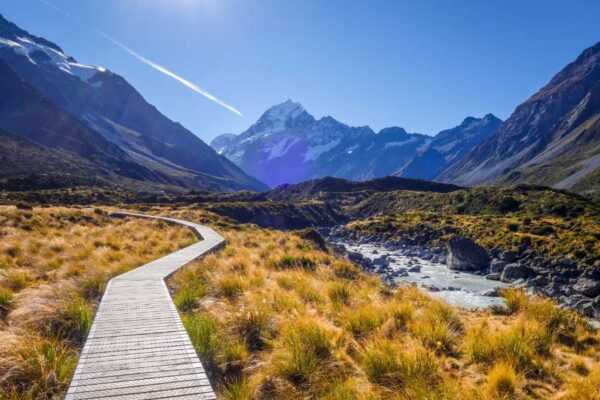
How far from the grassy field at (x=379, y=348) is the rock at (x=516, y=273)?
760 inches

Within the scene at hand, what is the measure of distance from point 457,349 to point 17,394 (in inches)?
265

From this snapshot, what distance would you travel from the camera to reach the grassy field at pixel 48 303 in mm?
5188

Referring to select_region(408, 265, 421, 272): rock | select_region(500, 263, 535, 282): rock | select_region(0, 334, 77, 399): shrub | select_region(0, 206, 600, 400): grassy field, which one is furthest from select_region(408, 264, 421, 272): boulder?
select_region(0, 334, 77, 399): shrub

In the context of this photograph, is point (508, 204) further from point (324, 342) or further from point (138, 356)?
point (138, 356)

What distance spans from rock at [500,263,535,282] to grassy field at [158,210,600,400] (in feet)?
63.3

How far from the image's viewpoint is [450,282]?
26375 millimetres

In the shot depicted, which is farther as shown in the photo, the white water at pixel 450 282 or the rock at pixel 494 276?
the rock at pixel 494 276

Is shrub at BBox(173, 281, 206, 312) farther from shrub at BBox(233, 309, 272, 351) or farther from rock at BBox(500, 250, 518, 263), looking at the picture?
rock at BBox(500, 250, 518, 263)

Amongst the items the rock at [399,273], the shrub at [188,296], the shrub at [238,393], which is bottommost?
the rock at [399,273]

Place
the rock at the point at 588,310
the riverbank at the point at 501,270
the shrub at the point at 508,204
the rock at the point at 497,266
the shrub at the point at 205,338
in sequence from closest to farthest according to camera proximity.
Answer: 1. the shrub at the point at 205,338
2. the rock at the point at 588,310
3. the riverbank at the point at 501,270
4. the rock at the point at 497,266
5. the shrub at the point at 508,204

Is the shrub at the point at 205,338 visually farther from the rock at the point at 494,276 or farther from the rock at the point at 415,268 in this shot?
the rock at the point at 415,268

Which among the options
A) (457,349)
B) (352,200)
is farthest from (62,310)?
(352,200)

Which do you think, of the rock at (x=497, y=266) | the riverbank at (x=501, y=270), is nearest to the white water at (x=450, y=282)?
the riverbank at (x=501, y=270)

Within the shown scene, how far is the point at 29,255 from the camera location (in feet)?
45.5
